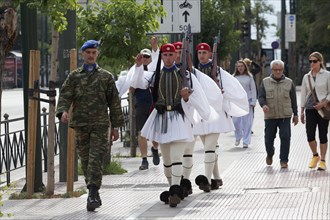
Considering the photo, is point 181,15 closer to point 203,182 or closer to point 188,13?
point 188,13

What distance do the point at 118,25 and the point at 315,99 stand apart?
3571 millimetres

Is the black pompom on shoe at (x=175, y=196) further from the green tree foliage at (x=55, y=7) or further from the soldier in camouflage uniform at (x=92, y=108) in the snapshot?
the green tree foliage at (x=55, y=7)

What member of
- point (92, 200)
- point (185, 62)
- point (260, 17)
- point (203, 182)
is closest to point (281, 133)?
point (203, 182)

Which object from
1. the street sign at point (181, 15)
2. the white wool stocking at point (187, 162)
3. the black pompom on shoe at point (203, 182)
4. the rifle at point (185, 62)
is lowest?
the black pompom on shoe at point (203, 182)

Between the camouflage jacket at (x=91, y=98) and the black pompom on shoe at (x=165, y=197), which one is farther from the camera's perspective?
the black pompom on shoe at (x=165, y=197)

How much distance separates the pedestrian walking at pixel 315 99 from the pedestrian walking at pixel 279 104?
25cm

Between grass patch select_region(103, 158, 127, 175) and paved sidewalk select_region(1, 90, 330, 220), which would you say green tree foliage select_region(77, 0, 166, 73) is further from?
grass patch select_region(103, 158, 127, 175)

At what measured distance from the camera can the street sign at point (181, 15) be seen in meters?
22.0

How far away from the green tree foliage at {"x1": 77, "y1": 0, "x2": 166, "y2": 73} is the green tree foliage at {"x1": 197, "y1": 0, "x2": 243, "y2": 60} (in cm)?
1707

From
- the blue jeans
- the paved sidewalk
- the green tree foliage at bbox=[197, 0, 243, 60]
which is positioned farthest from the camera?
the green tree foliage at bbox=[197, 0, 243, 60]

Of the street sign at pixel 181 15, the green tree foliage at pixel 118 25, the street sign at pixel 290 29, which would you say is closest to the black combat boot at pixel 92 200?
the green tree foliage at pixel 118 25

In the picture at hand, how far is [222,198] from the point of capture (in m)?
13.6

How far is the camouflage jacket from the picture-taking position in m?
12.8

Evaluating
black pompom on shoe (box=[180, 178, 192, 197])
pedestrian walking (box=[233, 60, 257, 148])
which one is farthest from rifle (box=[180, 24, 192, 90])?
pedestrian walking (box=[233, 60, 257, 148])
